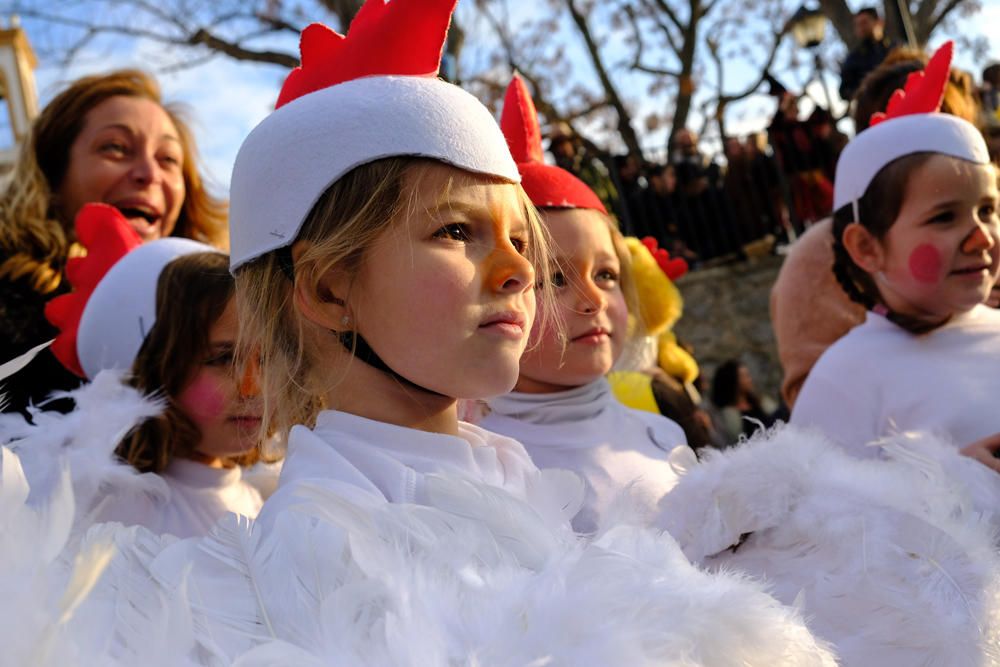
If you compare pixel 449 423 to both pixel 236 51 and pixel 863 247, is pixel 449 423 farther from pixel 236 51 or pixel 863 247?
pixel 236 51

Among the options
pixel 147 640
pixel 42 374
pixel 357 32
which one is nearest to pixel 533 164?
pixel 357 32

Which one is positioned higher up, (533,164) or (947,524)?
(533,164)

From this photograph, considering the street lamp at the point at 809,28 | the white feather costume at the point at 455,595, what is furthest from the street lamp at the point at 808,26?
the white feather costume at the point at 455,595

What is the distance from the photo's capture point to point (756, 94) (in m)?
13.8

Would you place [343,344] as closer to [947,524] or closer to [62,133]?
[947,524]

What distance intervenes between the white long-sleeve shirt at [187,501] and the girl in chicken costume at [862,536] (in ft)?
3.81

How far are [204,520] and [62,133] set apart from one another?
1570mm

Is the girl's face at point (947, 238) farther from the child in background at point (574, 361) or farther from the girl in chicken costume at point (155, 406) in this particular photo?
the girl in chicken costume at point (155, 406)

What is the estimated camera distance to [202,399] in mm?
2426

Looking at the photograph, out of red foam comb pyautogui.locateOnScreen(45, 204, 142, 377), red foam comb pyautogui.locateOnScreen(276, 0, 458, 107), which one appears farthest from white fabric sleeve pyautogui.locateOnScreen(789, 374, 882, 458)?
red foam comb pyautogui.locateOnScreen(45, 204, 142, 377)

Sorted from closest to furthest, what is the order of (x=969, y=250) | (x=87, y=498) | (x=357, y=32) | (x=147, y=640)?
(x=147, y=640) < (x=357, y=32) < (x=87, y=498) < (x=969, y=250)

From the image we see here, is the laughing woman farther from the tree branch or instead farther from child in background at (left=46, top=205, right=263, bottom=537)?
the tree branch

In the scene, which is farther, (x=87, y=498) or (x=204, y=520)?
(x=204, y=520)

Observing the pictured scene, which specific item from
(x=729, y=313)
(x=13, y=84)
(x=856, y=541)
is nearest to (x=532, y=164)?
(x=856, y=541)
